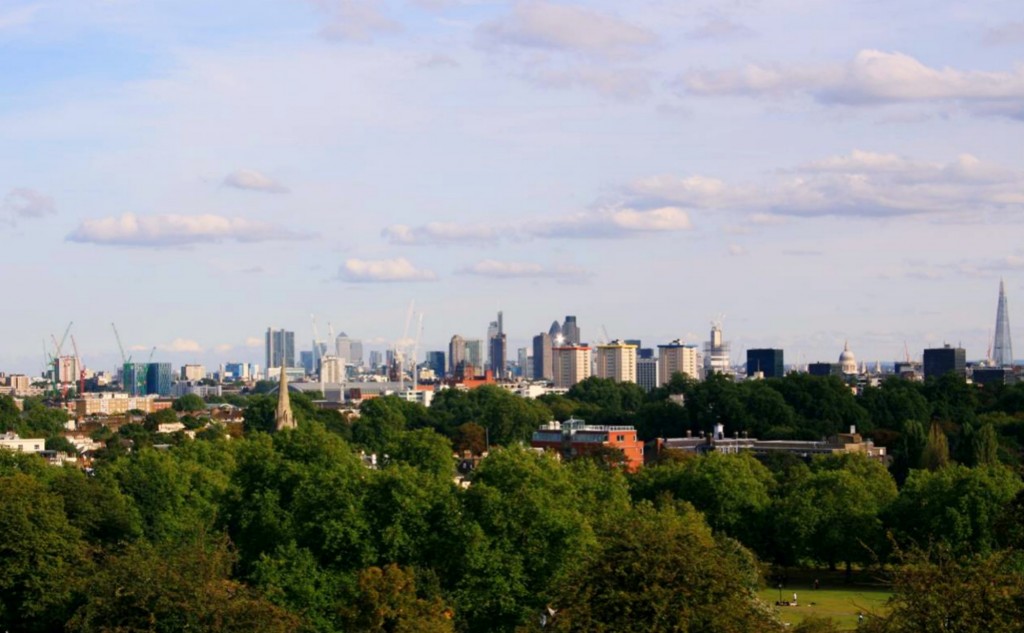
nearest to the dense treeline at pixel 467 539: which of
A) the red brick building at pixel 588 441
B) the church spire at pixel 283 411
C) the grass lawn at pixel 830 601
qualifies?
the grass lawn at pixel 830 601

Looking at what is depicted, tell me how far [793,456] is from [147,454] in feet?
171

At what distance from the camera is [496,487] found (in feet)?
185

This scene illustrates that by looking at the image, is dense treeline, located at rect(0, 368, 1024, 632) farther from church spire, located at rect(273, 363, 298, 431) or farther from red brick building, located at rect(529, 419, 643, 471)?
church spire, located at rect(273, 363, 298, 431)

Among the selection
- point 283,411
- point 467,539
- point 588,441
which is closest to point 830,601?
point 467,539

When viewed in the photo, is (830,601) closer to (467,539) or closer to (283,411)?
(467,539)

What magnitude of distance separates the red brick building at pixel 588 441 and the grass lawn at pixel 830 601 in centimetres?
5243

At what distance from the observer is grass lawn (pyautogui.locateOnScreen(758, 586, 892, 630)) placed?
5856 cm

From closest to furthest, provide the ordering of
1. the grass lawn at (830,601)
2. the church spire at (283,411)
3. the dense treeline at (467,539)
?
the dense treeline at (467,539) < the grass lawn at (830,601) < the church spire at (283,411)

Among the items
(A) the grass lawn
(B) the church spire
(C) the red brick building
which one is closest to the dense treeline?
(A) the grass lawn

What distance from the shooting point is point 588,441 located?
415 ft

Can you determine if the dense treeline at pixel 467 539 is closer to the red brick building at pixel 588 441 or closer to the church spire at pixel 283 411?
the red brick building at pixel 588 441

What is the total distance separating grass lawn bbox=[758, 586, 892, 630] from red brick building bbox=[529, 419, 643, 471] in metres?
52.4

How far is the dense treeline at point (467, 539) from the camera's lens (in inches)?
1272

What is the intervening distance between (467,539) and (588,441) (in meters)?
76.0
